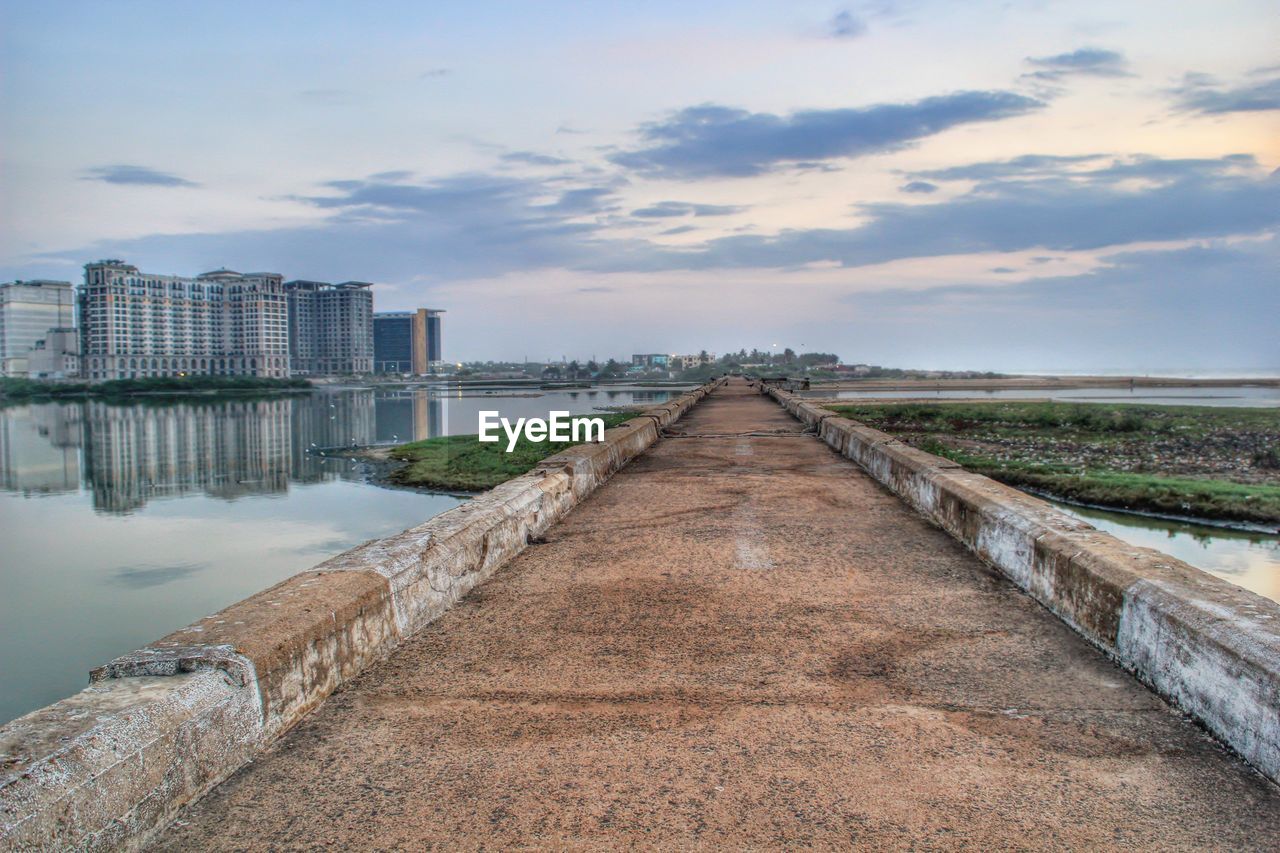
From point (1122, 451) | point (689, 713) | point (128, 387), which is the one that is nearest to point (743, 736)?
point (689, 713)

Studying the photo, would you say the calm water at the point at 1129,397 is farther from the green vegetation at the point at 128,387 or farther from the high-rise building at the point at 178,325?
the high-rise building at the point at 178,325

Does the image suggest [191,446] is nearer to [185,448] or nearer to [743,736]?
[185,448]

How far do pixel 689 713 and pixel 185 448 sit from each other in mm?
49237

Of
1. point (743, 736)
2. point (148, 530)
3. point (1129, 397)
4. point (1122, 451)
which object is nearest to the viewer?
point (743, 736)

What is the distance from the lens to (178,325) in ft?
583

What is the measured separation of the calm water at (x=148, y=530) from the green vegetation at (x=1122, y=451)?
53.3 ft

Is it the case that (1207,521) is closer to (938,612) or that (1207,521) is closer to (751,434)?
(751,434)

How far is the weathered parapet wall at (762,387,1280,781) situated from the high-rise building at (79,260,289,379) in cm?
18259

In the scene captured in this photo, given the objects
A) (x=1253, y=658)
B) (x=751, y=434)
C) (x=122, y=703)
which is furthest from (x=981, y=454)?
(x=122, y=703)

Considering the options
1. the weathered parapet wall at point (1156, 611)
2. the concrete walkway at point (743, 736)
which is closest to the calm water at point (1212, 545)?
the weathered parapet wall at point (1156, 611)

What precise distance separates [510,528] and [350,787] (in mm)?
3305

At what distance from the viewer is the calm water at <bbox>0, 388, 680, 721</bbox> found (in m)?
13.5

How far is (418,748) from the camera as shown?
9.70ft

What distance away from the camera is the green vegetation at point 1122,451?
16969 mm
